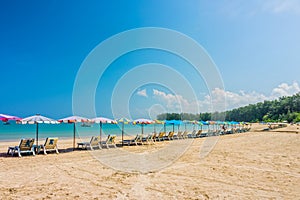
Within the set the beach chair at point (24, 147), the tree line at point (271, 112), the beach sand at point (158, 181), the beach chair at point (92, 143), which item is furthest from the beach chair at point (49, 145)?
the tree line at point (271, 112)

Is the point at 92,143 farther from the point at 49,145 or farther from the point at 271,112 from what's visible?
the point at 271,112

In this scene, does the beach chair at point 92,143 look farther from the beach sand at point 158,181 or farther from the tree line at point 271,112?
the tree line at point 271,112

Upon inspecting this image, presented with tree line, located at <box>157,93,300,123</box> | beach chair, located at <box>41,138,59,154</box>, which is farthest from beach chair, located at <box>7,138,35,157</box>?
tree line, located at <box>157,93,300,123</box>

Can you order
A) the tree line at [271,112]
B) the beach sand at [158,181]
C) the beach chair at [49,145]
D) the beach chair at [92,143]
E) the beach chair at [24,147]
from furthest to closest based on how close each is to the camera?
1. the tree line at [271,112]
2. the beach chair at [92,143]
3. the beach chair at [49,145]
4. the beach chair at [24,147]
5. the beach sand at [158,181]

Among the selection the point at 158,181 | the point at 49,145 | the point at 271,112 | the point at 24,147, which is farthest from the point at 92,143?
the point at 271,112

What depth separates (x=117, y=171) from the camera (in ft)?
20.8

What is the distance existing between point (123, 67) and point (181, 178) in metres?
8.97

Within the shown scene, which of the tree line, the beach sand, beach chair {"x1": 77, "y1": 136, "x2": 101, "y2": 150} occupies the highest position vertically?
the tree line

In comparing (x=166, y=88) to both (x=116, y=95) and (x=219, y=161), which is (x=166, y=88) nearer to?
(x=116, y=95)

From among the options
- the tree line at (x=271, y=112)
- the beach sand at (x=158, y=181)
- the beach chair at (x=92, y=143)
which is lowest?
the beach sand at (x=158, y=181)

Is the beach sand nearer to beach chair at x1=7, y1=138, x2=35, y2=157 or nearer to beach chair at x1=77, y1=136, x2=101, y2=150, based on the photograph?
beach chair at x1=7, y1=138, x2=35, y2=157

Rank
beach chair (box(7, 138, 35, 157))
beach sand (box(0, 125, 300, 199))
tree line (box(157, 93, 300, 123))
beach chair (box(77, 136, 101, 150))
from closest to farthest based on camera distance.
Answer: beach sand (box(0, 125, 300, 199))
beach chair (box(7, 138, 35, 157))
beach chair (box(77, 136, 101, 150))
tree line (box(157, 93, 300, 123))

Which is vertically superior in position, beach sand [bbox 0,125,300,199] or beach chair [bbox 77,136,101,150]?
beach chair [bbox 77,136,101,150]

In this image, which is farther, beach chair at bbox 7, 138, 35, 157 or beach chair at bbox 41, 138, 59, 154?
beach chair at bbox 41, 138, 59, 154
